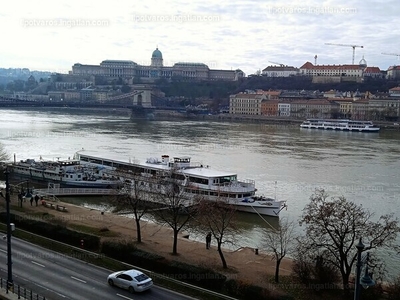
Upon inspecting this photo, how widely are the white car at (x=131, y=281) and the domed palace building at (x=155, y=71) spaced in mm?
100783

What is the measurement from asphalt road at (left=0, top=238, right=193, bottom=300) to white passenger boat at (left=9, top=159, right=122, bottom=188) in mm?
7888

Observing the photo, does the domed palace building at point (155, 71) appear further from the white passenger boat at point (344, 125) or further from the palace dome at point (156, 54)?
the white passenger boat at point (344, 125)

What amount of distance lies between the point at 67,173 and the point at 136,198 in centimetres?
727

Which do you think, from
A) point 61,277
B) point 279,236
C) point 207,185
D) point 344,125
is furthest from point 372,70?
point 61,277

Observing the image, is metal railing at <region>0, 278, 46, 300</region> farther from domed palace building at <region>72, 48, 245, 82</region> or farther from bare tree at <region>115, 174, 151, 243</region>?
domed palace building at <region>72, 48, 245, 82</region>

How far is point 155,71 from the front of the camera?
112 meters

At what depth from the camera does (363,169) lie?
2322 cm

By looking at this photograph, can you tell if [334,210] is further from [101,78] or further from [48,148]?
[101,78]

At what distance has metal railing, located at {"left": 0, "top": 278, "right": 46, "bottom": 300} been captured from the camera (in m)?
6.77

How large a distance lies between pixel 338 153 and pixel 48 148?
15694mm

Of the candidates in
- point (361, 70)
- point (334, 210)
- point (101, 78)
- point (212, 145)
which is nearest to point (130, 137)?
point (212, 145)

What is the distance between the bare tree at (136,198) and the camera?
11.3m

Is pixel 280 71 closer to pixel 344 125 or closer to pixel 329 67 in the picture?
pixel 329 67

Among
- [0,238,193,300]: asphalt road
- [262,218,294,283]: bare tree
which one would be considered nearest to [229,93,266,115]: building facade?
[262,218,294,283]: bare tree
